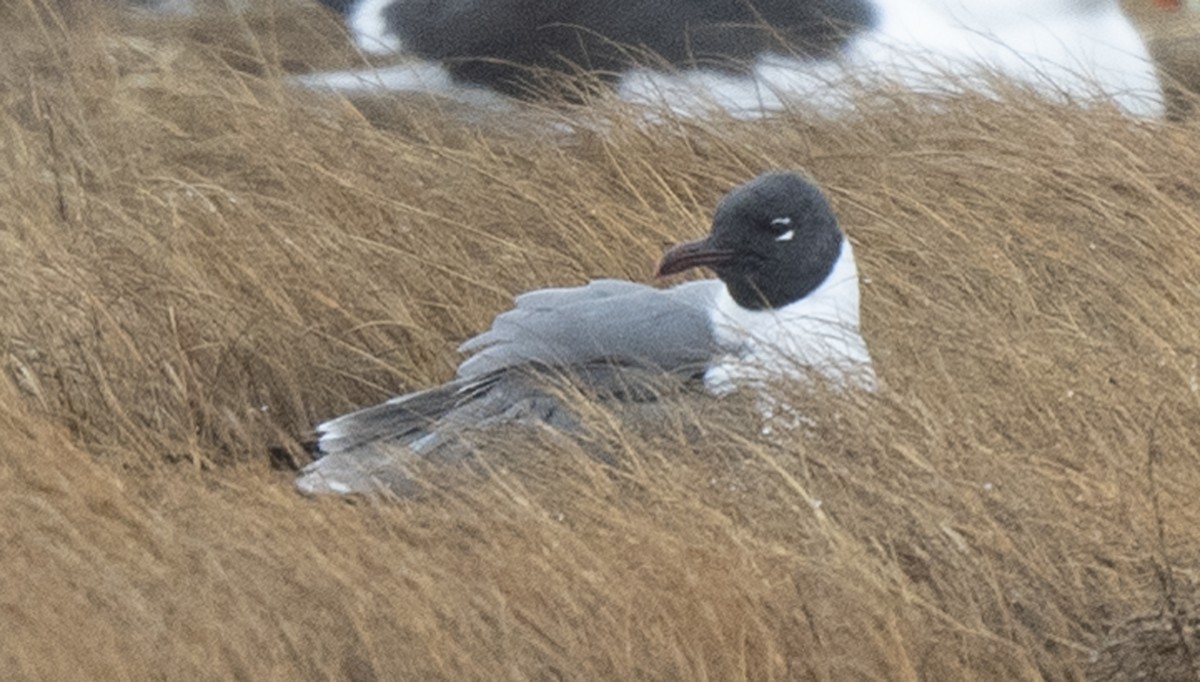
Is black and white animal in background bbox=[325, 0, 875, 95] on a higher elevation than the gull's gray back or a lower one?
lower

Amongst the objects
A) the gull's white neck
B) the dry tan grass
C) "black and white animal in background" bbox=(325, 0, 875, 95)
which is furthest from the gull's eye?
"black and white animal in background" bbox=(325, 0, 875, 95)

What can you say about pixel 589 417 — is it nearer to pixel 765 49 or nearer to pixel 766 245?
pixel 766 245

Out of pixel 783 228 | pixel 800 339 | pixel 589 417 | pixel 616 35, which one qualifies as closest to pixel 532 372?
pixel 589 417

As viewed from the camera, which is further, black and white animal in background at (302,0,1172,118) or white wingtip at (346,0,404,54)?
white wingtip at (346,0,404,54)

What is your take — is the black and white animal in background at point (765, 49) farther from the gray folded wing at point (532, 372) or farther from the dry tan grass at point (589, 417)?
the gray folded wing at point (532, 372)

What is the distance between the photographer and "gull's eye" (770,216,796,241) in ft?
13.4

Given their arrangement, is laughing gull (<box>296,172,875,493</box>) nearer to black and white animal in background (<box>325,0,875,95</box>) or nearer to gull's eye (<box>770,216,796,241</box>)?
gull's eye (<box>770,216,796,241</box>)

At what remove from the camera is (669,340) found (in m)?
3.93

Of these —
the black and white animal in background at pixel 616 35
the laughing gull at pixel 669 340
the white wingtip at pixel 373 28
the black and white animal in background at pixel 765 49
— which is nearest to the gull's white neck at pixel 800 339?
the laughing gull at pixel 669 340

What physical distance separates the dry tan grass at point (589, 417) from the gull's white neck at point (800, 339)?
77 millimetres

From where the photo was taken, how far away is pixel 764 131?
5.61 meters

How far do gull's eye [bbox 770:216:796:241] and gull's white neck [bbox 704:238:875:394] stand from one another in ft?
0.35

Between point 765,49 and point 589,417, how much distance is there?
3.19 meters

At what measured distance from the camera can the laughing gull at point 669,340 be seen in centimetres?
370
